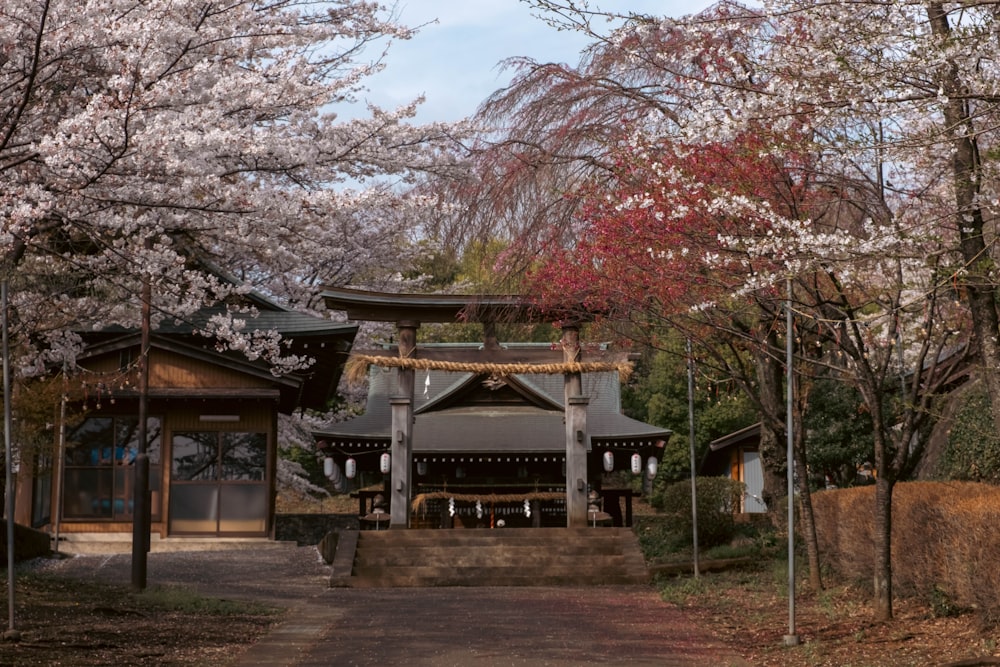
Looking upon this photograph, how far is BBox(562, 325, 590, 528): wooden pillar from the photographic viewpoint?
74.5 ft

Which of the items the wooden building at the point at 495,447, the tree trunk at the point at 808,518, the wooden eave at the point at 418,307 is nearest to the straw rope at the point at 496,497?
the wooden building at the point at 495,447

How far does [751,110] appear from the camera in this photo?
895 cm

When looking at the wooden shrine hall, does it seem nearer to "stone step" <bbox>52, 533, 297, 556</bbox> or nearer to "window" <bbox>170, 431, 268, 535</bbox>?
"window" <bbox>170, 431, 268, 535</bbox>

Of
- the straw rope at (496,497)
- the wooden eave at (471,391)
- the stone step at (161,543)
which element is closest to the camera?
the stone step at (161,543)

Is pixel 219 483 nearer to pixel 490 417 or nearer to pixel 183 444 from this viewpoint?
pixel 183 444

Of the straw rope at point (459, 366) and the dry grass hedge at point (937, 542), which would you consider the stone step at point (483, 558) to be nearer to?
the straw rope at point (459, 366)

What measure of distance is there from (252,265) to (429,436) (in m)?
7.21

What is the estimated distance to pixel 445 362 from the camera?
22.6 meters

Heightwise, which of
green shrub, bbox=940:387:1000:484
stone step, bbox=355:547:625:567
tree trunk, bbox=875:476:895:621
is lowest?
stone step, bbox=355:547:625:567

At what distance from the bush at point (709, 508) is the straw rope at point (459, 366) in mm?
4981

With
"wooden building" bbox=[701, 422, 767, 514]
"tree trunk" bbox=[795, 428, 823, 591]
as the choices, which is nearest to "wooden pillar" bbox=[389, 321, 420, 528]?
"tree trunk" bbox=[795, 428, 823, 591]

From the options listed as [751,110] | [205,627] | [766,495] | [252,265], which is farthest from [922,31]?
[252,265]

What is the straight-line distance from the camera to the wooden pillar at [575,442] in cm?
2270

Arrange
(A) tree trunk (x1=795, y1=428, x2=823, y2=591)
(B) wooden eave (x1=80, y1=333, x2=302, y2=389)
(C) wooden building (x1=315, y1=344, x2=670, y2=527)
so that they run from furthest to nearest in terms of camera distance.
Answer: (C) wooden building (x1=315, y1=344, x2=670, y2=527) → (B) wooden eave (x1=80, y1=333, x2=302, y2=389) → (A) tree trunk (x1=795, y1=428, x2=823, y2=591)
